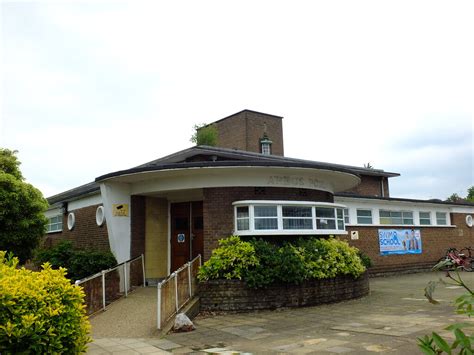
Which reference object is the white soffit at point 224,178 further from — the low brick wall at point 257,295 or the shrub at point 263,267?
the low brick wall at point 257,295

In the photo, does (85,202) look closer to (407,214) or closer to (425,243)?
(407,214)

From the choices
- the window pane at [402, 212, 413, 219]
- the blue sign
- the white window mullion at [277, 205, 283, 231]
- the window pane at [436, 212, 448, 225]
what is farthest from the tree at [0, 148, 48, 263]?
the window pane at [436, 212, 448, 225]

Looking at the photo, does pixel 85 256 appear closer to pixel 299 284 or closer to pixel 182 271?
pixel 182 271

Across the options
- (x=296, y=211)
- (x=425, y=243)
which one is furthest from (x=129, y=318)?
(x=425, y=243)

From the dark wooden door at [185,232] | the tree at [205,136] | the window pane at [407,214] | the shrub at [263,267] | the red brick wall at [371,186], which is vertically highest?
the tree at [205,136]

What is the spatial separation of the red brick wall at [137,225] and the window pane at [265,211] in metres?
3.64

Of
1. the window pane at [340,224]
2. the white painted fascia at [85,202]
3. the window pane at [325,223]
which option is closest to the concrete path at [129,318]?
the white painted fascia at [85,202]

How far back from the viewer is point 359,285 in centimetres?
1195

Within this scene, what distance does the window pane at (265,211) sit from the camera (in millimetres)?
10995

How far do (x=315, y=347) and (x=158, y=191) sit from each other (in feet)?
22.1

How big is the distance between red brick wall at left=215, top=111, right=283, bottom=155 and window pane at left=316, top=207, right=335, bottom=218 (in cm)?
2547

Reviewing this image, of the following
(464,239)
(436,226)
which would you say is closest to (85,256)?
(436,226)

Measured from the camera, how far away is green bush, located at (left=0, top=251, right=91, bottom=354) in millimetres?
4121

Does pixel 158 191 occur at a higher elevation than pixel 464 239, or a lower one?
higher
